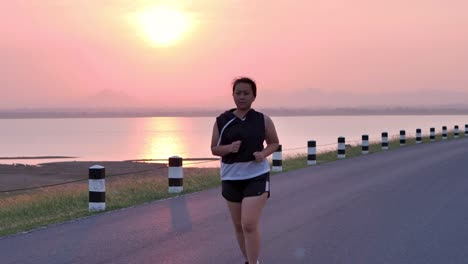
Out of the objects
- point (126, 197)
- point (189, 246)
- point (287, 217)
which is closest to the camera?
point (189, 246)

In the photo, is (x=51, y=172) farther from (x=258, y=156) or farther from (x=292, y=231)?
(x=258, y=156)

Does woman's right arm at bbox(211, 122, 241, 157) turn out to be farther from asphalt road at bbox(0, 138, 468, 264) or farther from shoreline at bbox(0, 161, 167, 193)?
shoreline at bbox(0, 161, 167, 193)

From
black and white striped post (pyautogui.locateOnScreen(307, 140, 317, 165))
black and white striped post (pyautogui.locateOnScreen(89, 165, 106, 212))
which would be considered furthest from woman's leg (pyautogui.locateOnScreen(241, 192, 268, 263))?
black and white striped post (pyautogui.locateOnScreen(307, 140, 317, 165))

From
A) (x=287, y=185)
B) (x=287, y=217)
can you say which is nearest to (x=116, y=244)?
(x=287, y=217)

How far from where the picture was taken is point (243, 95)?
6391 mm

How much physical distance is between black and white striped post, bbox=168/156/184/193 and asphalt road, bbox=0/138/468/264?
72 cm

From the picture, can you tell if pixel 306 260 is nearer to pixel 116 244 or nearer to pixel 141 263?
pixel 141 263

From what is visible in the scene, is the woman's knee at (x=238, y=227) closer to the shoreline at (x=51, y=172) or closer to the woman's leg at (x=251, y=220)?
the woman's leg at (x=251, y=220)

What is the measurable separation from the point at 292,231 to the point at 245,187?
3.04 metres

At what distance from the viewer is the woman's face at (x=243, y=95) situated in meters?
6.38

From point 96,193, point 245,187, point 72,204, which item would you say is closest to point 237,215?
point 245,187

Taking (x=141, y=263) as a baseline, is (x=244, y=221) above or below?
above

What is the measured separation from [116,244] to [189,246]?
0.88m

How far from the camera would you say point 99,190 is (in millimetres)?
11820
